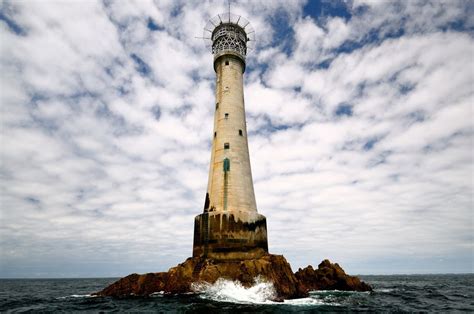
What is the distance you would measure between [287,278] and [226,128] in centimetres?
1452

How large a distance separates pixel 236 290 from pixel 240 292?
1.31 ft

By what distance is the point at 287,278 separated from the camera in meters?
26.0

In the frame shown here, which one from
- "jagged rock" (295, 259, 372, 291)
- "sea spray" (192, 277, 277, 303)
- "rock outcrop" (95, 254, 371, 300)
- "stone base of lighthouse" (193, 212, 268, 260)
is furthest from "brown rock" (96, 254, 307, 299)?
"jagged rock" (295, 259, 372, 291)

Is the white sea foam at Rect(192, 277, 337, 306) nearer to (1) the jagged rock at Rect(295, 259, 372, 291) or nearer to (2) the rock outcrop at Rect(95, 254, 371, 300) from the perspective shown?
(2) the rock outcrop at Rect(95, 254, 371, 300)

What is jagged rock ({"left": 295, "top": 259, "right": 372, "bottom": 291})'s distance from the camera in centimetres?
3291

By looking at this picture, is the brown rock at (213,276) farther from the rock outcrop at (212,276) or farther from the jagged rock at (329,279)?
the jagged rock at (329,279)

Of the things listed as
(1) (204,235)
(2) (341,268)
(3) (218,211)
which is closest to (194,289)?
(1) (204,235)

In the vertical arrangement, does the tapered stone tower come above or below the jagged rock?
above

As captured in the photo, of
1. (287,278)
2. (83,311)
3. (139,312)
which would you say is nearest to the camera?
(139,312)

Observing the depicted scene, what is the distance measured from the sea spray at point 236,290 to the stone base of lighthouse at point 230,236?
226 centimetres

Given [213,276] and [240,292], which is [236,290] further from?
[213,276]

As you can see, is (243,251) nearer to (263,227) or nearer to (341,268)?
(263,227)

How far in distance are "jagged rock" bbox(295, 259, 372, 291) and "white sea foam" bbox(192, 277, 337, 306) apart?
9428mm

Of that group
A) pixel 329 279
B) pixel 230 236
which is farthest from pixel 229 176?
pixel 329 279
